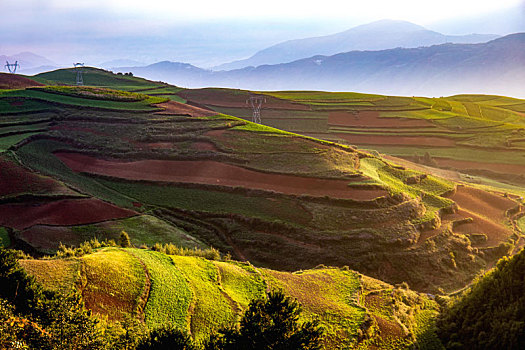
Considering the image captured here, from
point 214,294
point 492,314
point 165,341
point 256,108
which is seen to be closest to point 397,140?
point 256,108

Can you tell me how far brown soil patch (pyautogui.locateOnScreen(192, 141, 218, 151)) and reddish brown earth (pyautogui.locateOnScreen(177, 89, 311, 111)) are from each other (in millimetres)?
54991

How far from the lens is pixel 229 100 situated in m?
112

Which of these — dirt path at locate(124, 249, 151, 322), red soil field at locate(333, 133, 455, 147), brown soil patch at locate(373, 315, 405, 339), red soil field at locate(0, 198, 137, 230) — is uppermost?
red soil field at locate(333, 133, 455, 147)

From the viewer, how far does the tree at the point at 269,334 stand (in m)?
11.7

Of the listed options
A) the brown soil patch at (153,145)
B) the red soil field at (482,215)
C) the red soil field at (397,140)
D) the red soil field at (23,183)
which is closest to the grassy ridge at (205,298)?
the red soil field at (482,215)

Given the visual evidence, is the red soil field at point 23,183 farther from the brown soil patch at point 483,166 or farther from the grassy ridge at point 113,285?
the brown soil patch at point 483,166

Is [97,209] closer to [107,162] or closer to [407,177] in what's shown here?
[107,162]

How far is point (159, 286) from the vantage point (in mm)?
18391

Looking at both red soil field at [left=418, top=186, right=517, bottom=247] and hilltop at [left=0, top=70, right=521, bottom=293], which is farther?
red soil field at [left=418, top=186, right=517, bottom=247]

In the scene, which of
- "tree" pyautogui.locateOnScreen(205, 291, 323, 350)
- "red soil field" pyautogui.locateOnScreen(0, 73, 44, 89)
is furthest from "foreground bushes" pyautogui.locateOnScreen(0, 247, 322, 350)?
"red soil field" pyautogui.locateOnScreen(0, 73, 44, 89)

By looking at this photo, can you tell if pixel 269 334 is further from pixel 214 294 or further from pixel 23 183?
pixel 23 183

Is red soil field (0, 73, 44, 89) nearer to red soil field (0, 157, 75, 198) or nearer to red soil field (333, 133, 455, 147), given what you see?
red soil field (0, 157, 75, 198)

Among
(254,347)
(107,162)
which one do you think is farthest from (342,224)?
(107,162)

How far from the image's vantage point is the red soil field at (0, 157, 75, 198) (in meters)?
36.3
